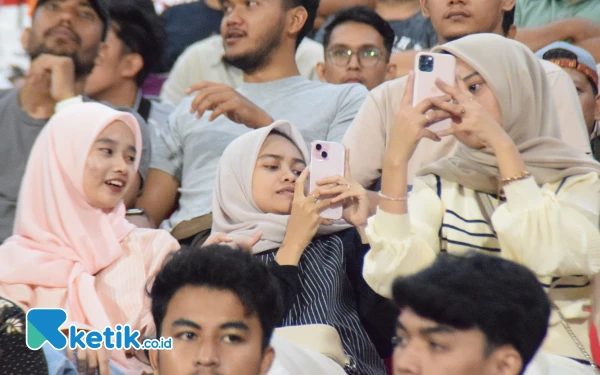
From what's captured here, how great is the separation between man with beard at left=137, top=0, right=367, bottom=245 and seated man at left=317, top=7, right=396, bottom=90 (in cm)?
16

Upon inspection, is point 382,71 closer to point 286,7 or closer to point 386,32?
point 386,32

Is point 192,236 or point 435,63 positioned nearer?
point 435,63

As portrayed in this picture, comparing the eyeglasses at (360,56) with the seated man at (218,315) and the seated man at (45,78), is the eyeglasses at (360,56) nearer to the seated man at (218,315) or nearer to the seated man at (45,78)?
the seated man at (45,78)

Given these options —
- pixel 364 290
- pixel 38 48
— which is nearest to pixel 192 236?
pixel 364 290

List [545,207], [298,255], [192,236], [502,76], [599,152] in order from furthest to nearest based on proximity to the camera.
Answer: [599,152], [192,236], [298,255], [502,76], [545,207]

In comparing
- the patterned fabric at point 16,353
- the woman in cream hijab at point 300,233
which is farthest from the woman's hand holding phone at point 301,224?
the patterned fabric at point 16,353

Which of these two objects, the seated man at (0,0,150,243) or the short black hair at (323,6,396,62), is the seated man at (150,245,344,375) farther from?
the short black hair at (323,6,396,62)

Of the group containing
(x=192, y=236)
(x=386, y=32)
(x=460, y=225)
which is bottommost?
(x=192, y=236)

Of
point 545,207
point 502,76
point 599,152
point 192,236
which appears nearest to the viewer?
point 545,207

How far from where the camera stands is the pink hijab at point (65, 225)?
3.03 meters

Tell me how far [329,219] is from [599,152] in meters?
1.22

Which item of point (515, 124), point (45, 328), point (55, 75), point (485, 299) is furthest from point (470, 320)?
point (55, 75)

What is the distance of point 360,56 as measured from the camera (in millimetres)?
4289

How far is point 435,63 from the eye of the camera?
2807 millimetres
